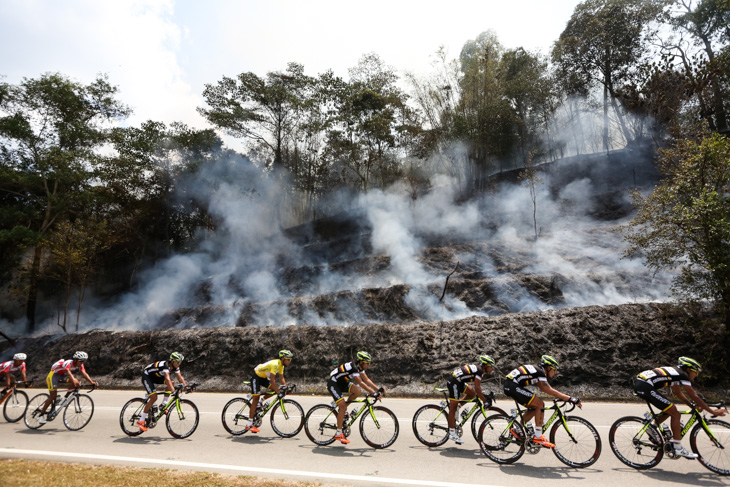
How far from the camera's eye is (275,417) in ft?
26.1

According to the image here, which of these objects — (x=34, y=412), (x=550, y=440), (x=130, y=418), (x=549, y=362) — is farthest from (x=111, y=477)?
(x=549, y=362)

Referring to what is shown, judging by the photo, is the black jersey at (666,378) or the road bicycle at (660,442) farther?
the black jersey at (666,378)

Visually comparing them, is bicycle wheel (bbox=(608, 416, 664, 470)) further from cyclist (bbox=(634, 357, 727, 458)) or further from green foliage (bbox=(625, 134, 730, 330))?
green foliage (bbox=(625, 134, 730, 330))

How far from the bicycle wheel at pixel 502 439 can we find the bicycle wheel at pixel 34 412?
9471 mm

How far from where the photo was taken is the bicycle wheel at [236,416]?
8.00 meters

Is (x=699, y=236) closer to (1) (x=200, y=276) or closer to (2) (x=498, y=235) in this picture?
(2) (x=498, y=235)

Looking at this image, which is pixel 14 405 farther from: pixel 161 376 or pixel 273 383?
pixel 273 383

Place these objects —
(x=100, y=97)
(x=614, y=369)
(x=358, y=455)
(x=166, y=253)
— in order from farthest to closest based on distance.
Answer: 1. (x=166, y=253)
2. (x=100, y=97)
3. (x=614, y=369)
4. (x=358, y=455)

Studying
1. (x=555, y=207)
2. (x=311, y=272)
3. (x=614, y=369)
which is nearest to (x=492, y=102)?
(x=555, y=207)

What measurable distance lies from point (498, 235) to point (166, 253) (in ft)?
95.2

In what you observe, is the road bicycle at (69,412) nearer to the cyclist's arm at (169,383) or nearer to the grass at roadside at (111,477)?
the cyclist's arm at (169,383)

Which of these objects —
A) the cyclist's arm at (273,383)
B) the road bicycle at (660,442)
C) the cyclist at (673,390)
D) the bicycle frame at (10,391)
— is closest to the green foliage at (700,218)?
the cyclist at (673,390)

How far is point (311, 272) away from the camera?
29.0m

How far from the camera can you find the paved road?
→ 18.5 feet
